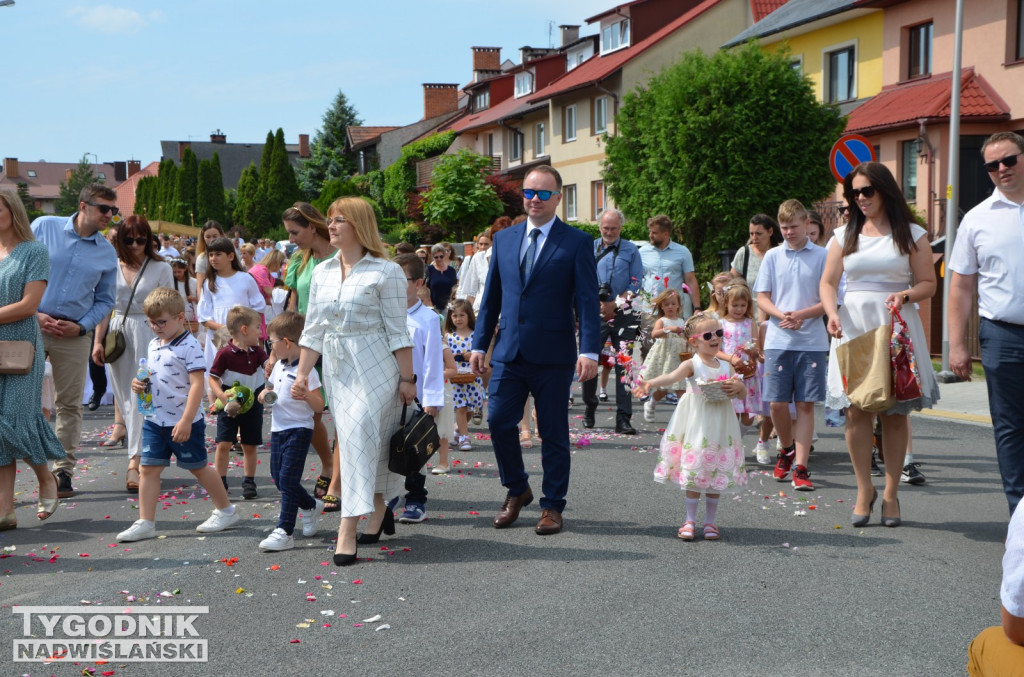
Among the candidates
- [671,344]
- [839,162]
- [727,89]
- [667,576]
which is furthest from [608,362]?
[727,89]

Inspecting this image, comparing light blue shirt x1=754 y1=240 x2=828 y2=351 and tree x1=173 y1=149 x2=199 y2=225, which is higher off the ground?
tree x1=173 y1=149 x2=199 y2=225

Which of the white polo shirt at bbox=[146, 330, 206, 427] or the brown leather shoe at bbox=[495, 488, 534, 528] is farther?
the brown leather shoe at bbox=[495, 488, 534, 528]

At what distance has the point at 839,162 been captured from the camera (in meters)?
13.4

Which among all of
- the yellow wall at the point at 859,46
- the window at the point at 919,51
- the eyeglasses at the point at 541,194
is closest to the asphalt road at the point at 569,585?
the eyeglasses at the point at 541,194

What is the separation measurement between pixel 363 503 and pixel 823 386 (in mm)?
3995

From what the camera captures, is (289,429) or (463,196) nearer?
(289,429)

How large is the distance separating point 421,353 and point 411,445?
2027 millimetres

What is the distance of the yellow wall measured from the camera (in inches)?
1212

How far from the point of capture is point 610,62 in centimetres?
4403

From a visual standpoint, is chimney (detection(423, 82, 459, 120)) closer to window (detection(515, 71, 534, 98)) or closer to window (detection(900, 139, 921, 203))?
window (detection(515, 71, 534, 98))

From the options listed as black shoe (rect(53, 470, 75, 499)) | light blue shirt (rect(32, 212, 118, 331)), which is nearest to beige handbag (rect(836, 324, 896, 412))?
light blue shirt (rect(32, 212, 118, 331))

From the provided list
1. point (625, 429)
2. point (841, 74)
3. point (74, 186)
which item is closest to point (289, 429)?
point (625, 429)

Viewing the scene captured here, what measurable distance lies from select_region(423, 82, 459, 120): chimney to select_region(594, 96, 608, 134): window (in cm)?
3256

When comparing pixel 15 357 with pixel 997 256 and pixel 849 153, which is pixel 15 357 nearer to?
pixel 997 256
